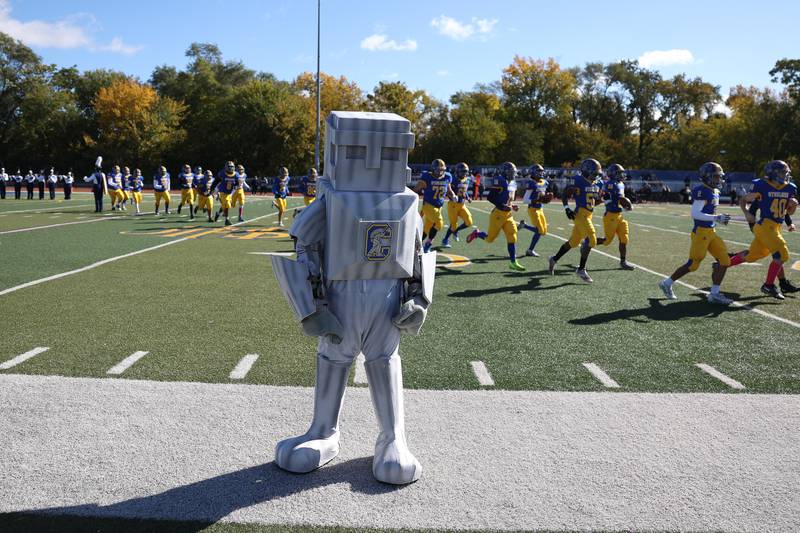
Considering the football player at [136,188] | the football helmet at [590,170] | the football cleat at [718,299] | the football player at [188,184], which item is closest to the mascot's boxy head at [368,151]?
the football cleat at [718,299]

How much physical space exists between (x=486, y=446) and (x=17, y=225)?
16.7m

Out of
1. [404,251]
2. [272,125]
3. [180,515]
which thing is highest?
[272,125]

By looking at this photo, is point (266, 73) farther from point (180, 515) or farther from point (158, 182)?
point (180, 515)

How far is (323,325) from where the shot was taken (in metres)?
3.08

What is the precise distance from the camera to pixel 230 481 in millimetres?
3078

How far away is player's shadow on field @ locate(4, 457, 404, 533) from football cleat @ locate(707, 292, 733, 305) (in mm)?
6483

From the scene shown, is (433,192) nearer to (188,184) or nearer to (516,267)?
(516,267)

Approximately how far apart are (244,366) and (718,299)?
6.42 metres

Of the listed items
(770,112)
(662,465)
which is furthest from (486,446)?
(770,112)

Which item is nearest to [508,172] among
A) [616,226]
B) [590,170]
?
[590,170]

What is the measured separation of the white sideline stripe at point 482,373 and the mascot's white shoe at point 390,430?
139 centimetres

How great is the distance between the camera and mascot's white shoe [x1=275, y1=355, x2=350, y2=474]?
125 inches

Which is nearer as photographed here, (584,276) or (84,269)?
(84,269)

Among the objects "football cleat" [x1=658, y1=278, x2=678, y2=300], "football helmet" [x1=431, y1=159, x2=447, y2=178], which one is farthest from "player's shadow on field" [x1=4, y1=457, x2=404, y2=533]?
"football helmet" [x1=431, y1=159, x2=447, y2=178]
